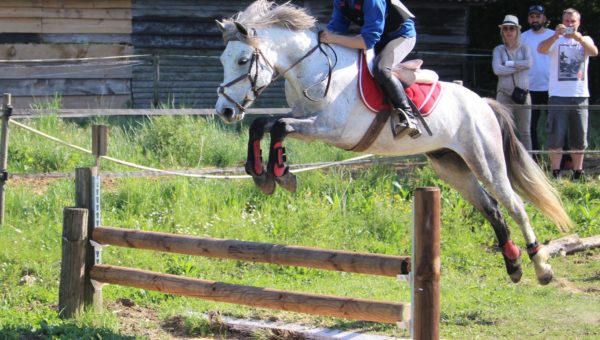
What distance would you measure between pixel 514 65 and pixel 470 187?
4.03m

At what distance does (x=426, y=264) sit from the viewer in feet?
17.7

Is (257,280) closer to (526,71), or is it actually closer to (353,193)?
(353,193)

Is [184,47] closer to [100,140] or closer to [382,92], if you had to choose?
[100,140]

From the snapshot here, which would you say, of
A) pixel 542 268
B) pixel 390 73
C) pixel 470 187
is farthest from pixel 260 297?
pixel 542 268

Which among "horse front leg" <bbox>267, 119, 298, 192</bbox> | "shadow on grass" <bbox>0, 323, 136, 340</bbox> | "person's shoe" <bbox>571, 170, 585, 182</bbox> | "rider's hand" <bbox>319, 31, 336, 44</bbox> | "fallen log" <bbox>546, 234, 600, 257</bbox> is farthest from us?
"person's shoe" <bbox>571, 170, 585, 182</bbox>

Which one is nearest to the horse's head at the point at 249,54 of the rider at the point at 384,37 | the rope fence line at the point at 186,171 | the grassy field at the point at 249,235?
the rider at the point at 384,37

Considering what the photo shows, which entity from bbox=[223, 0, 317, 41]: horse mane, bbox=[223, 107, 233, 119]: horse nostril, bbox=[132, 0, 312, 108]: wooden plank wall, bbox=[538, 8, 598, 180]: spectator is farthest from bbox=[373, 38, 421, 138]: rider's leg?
bbox=[132, 0, 312, 108]: wooden plank wall

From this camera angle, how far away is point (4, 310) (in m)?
7.28

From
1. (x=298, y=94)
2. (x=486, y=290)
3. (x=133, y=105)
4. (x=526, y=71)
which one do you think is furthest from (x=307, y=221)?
(x=133, y=105)

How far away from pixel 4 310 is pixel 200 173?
3.19 meters

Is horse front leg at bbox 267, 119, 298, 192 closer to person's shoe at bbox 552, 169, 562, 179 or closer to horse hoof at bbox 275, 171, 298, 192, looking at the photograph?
horse hoof at bbox 275, 171, 298, 192

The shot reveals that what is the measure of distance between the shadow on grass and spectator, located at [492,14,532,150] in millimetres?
6518

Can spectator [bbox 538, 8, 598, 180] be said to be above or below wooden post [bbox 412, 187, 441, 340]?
above

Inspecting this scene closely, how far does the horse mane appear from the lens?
6480 millimetres
